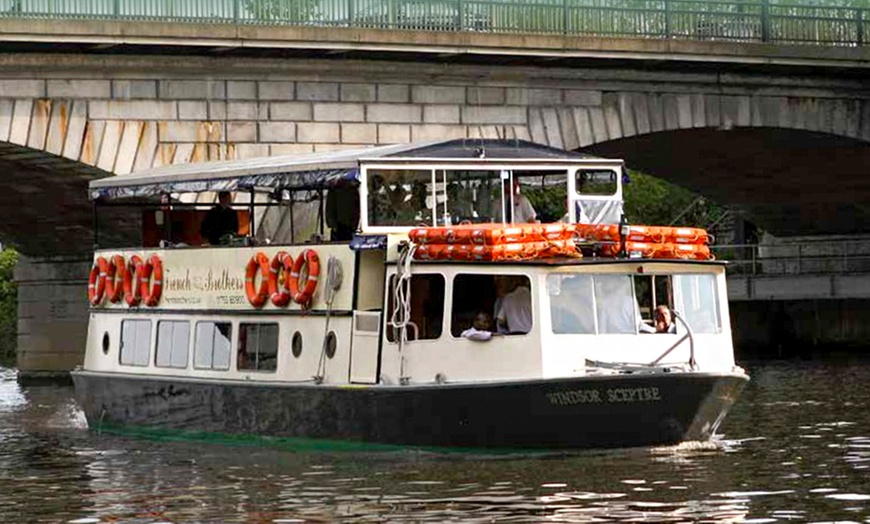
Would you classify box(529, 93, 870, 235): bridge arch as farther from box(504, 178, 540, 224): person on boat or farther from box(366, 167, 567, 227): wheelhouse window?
box(366, 167, 567, 227): wheelhouse window

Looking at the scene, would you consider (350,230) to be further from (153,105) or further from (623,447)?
(153,105)

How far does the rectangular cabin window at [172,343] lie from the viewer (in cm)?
3116

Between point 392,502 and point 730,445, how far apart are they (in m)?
6.88

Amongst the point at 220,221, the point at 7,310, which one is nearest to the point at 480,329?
the point at 220,221

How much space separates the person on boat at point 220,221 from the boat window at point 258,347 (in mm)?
2645

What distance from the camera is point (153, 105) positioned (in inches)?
1550

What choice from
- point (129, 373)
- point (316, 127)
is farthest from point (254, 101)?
point (129, 373)

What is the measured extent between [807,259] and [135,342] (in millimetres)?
30565

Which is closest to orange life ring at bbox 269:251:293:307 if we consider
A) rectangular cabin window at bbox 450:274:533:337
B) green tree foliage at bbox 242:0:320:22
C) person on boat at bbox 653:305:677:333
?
rectangular cabin window at bbox 450:274:533:337

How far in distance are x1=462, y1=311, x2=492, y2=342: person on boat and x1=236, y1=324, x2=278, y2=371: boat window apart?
3465 millimetres

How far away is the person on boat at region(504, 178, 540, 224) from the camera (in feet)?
93.7

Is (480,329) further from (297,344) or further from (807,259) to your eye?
(807,259)

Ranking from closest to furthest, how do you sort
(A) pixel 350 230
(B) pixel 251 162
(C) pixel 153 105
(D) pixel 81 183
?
(A) pixel 350 230 → (B) pixel 251 162 → (C) pixel 153 105 → (D) pixel 81 183

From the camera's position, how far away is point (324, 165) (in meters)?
28.4
